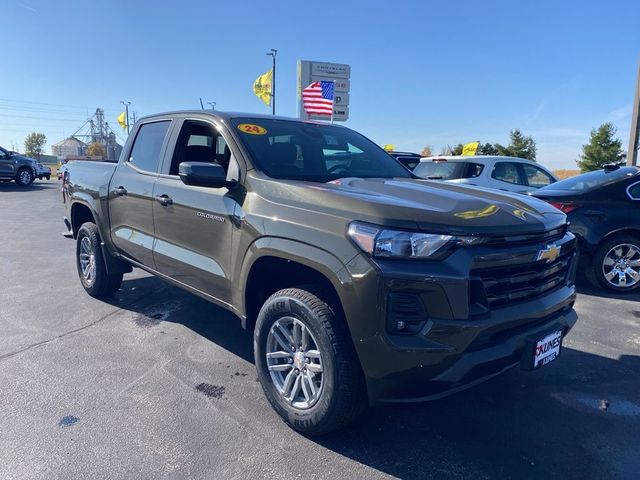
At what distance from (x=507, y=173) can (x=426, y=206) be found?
8213mm

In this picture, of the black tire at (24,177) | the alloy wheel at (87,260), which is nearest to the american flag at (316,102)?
the alloy wheel at (87,260)

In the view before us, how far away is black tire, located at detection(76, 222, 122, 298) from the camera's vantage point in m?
4.96

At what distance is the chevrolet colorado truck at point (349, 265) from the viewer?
2.21 m

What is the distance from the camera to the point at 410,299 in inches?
86.4

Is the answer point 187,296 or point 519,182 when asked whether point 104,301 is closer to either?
point 187,296

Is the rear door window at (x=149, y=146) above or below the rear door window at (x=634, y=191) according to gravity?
above

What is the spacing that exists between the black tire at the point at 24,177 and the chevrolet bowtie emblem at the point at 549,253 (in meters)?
25.8

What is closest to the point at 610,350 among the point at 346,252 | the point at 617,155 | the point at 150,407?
the point at 346,252

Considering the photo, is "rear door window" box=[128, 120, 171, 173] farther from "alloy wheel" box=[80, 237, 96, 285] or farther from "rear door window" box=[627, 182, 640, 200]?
"rear door window" box=[627, 182, 640, 200]

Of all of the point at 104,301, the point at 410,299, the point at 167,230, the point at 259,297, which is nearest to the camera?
the point at 410,299

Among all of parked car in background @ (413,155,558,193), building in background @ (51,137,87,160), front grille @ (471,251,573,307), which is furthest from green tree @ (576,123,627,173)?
building in background @ (51,137,87,160)

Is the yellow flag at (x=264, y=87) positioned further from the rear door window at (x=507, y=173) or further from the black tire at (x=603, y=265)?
the black tire at (x=603, y=265)

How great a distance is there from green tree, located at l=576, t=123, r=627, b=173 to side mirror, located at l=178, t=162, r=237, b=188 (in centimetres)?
4492

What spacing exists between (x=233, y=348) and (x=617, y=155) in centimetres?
4604
